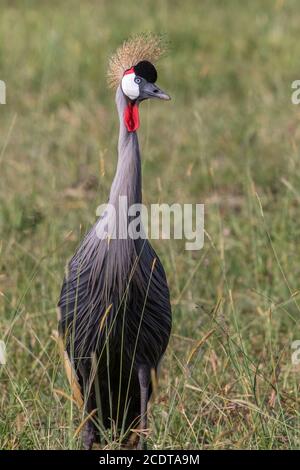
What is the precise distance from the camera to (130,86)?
10.2 feet

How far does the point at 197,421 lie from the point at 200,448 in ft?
0.93

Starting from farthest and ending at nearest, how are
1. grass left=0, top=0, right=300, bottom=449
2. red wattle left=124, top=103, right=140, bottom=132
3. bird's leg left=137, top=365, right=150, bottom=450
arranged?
grass left=0, top=0, right=300, bottom=449 < bird's leg left=137, top=365, right=150, bottom=450 < red wattle left=124, top=103, right=140, bottom=132

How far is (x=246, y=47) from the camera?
25.7 ft

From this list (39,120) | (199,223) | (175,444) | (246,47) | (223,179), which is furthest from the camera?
(246,47)

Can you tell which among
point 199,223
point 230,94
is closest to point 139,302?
point 199,223

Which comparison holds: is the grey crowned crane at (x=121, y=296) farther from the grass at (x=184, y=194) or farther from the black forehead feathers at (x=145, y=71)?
the grass at (x=184, y=194)

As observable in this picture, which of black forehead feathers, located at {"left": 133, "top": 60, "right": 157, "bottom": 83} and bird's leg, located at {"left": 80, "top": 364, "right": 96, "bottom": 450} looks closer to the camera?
black forehead feathers, located at {"left": 133, "top": 60, "right": 157, "bottom": 83}

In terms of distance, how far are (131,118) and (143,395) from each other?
0.82 metres

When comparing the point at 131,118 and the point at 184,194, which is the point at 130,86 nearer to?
the point at 131,118

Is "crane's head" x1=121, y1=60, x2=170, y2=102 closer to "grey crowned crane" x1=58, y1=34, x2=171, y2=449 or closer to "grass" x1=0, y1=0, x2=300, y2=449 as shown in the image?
"grey crowned crane" x1=58, y1=34, x2=171, y2=449

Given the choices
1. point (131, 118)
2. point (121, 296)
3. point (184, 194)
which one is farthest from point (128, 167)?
point (184, 194)

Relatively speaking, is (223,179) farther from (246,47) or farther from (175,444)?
(175,444)

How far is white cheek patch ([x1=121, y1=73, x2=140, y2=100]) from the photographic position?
3111 mm

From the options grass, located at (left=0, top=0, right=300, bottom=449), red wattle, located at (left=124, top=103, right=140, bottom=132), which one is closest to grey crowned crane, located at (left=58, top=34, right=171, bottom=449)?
red wattle, located at (left=124, top=103, right=140, bottom=132)
